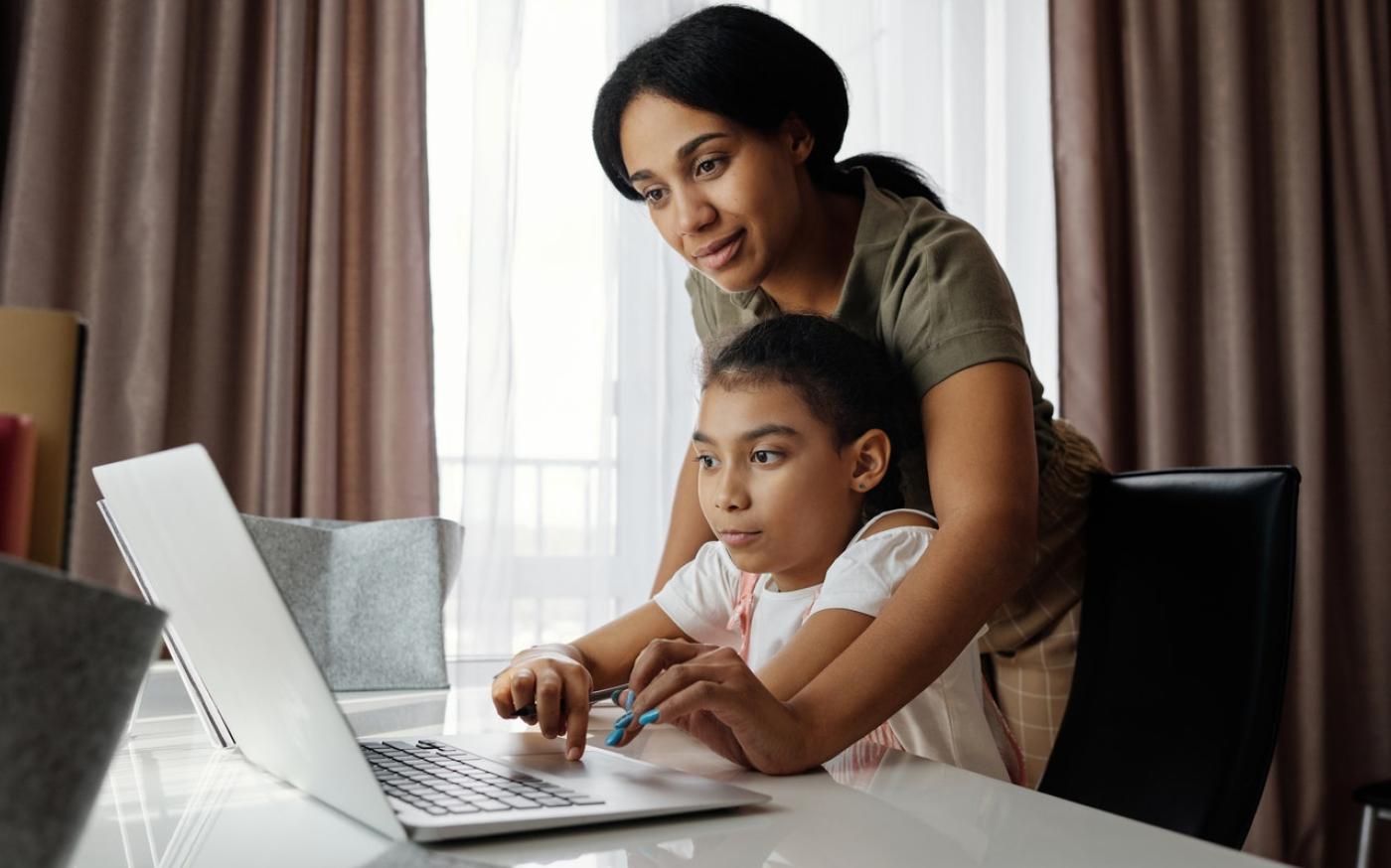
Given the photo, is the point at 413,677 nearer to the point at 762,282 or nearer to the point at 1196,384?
the point at 762,282

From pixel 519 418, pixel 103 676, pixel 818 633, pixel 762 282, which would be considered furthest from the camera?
pixel 519 418

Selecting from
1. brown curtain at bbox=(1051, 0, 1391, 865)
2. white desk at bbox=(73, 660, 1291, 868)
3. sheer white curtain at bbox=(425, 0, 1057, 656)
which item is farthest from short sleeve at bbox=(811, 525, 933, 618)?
brown curtain at bbox=(1051, 0, 1391, 865)

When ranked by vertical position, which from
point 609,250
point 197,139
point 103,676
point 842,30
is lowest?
point 103,676

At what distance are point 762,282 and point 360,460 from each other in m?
1.32

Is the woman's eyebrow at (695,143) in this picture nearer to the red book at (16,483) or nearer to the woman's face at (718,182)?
the woman's face at (718,182)

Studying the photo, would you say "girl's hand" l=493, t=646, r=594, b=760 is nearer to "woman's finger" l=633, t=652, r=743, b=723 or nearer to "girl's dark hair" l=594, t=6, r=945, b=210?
"woman's finger" l=633, t=652, r=743, b=723

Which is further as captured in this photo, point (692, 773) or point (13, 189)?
point (13, 189)

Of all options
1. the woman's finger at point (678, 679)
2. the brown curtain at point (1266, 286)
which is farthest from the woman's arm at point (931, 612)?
the brown curtain at point (1266, 286)

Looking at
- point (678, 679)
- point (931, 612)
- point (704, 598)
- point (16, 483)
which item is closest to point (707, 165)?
point (704, 598)

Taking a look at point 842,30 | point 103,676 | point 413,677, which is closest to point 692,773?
point 103,676

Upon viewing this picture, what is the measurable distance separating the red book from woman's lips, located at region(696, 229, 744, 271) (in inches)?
34.8

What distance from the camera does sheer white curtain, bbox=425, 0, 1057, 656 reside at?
2383 millimetres

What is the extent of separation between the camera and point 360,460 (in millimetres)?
2332

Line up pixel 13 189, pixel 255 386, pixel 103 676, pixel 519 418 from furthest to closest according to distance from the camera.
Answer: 1. pixel 519 418
2. pixel 255 386
3. pixel 13 189
4. pixel 103 676
